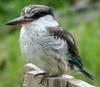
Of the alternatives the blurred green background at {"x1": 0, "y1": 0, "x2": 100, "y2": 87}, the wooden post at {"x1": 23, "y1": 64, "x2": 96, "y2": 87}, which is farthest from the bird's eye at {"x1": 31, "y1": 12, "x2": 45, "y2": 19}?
the blurred green background at {"x1": 0, "y1": 0, "x2": 100, "y2": 87}

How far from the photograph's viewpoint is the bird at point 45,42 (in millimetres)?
4895

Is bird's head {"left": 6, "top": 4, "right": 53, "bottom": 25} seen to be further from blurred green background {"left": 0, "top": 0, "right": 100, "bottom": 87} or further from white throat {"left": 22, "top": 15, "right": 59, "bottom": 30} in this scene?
blurred green background {"left": 0, "top": 0, "right": 100, "bottom": 87}

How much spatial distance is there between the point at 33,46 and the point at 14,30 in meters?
4.87

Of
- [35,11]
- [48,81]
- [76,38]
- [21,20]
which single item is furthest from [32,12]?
[76,38]

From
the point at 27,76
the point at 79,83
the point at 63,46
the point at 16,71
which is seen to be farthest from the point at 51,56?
the point at 16,71

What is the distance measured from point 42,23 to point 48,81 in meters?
0.84

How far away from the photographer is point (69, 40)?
5.12 metres

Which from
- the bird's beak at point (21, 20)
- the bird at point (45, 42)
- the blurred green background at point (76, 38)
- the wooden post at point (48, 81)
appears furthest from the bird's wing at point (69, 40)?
the blurred green background at point (76, 38)

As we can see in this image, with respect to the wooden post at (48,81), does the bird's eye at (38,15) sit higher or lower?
higher

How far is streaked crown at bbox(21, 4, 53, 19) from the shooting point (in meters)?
4.88

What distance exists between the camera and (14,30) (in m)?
9.77

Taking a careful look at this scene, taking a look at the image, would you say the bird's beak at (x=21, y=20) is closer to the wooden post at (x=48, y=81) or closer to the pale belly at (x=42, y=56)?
the pale belly at (x=42, y=56)

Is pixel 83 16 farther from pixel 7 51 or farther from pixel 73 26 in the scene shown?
pixel 7 51

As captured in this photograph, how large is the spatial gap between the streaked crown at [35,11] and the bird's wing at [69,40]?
0.19 m
